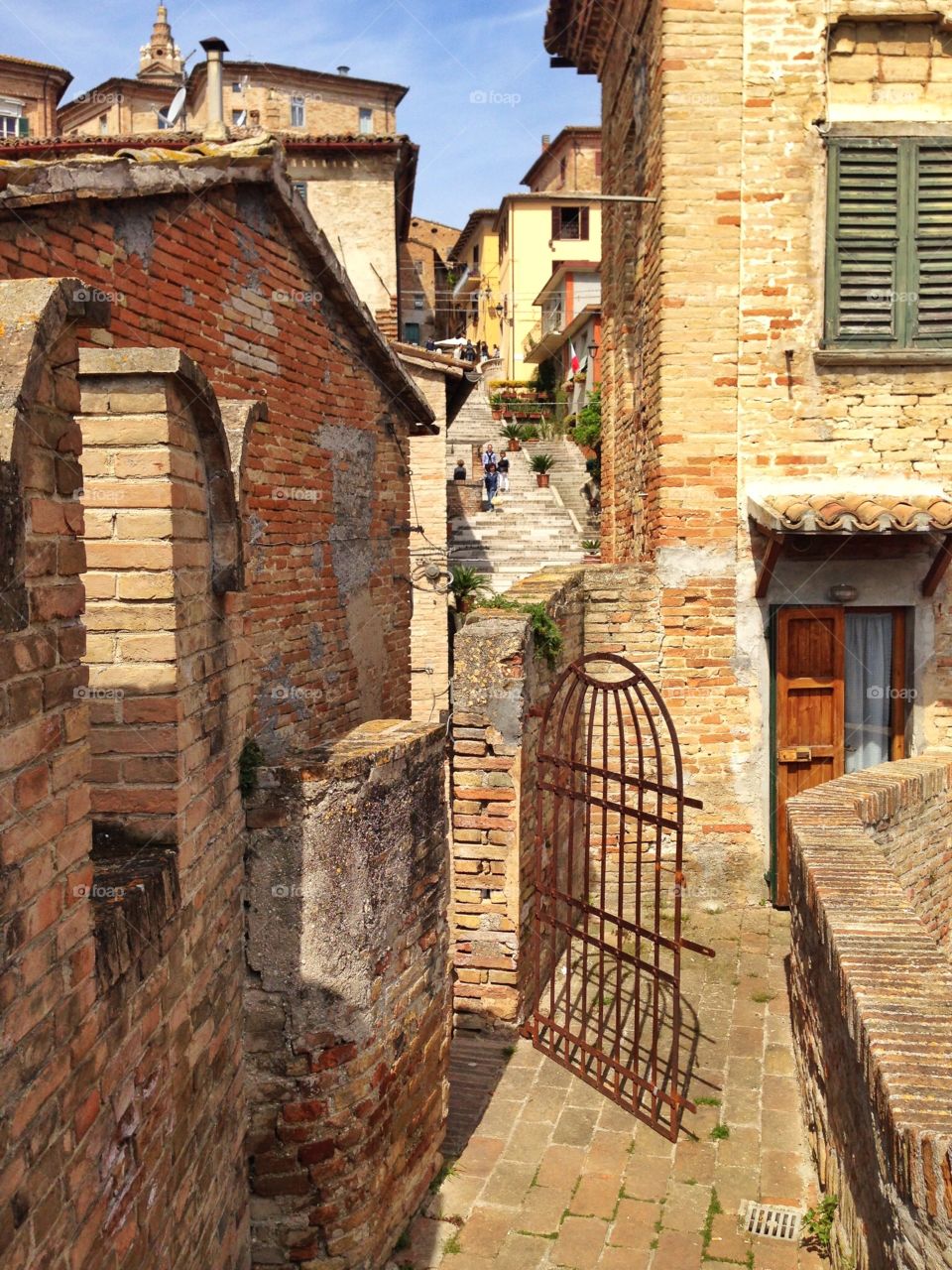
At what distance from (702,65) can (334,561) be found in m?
5.08

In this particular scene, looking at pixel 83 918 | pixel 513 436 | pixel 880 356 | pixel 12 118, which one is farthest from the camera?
pixel 513 436

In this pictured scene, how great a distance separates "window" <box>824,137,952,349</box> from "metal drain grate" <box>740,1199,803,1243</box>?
6.69 metres

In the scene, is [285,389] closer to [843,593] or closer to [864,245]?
[843,593]

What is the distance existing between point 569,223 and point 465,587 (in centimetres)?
2865

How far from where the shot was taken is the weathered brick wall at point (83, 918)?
227 cm

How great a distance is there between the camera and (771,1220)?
495 centimetres

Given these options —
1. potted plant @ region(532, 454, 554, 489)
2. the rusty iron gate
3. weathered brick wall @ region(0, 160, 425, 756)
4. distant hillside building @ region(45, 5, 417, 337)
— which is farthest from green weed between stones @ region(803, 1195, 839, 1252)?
potted plant @ region(532, 454, 554, 489)

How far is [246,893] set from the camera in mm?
4000

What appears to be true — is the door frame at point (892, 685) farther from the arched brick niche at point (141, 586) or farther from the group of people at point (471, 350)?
the group of people at point (471, 350)

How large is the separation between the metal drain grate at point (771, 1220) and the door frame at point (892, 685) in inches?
169

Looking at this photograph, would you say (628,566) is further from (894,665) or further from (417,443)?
(417,443)

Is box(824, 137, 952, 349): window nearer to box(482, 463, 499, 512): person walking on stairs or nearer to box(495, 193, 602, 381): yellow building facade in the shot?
box(482, 463, 499, 512): person walking on stairs

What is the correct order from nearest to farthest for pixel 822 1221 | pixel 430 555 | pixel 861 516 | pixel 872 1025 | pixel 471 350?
pixel 872 1025 → pixel 822 1221 → pixel 861 516 → pixel 430 555 → pixel 471 350

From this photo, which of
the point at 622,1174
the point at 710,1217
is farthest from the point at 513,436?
the point at 710,1217
